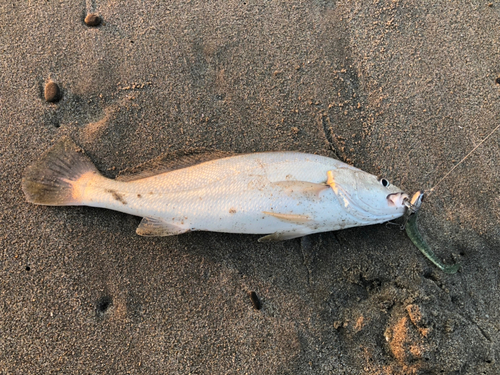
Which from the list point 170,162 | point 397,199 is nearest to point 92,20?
point 170,162

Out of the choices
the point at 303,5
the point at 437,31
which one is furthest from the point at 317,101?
the point at 437,31

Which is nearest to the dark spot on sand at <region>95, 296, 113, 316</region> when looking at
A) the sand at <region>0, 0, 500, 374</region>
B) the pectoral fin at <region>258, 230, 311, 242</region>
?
the sand at <region>0, 0, 500, 374</region>

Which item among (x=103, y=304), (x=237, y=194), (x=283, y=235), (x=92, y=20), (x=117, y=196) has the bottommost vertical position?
(x=103, y=304)

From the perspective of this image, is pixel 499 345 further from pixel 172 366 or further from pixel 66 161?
pixel 66 161

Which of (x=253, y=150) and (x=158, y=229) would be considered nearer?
(x=158, y=229)

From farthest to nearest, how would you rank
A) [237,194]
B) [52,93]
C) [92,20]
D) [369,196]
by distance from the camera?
[92,20]
[52,93]
[369,196]
[237,194]

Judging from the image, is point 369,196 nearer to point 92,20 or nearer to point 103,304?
point 103,304
